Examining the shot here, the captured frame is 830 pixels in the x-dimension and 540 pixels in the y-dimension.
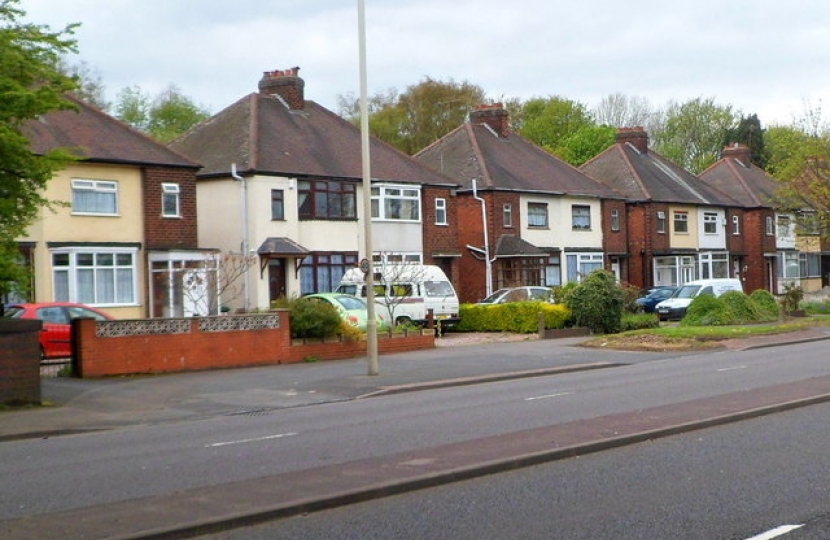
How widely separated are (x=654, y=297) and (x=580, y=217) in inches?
227

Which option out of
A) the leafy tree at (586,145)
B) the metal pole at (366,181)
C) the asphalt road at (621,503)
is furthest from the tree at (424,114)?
the asphalt road at (621,503)

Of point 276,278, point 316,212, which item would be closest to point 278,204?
point 316,212

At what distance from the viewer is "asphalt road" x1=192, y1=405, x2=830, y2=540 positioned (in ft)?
27.8

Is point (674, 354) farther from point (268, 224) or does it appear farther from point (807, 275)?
point (807, 275)

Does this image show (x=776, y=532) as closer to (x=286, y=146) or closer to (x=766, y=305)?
(x=286, y=146)

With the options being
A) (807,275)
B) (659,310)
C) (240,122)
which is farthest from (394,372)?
(807,275)

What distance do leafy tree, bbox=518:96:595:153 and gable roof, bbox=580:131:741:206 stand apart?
19.6 m

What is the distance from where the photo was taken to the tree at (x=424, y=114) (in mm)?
76812

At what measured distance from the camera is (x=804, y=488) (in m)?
9.97

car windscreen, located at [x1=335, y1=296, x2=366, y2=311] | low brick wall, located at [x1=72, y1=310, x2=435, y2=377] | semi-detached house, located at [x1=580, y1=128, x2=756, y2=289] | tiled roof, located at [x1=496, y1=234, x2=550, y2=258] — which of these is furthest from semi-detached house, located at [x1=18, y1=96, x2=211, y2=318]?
semi-detached house, located at [x1=580, y1=128, x2=756, y2=289]

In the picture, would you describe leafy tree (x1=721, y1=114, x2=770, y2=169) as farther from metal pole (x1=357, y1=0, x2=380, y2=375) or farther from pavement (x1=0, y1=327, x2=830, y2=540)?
metal pole (x1=357, y1=0, x2=380, y2=375)

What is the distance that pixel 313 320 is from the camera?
91.7ft

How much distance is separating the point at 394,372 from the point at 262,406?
550 centimetres

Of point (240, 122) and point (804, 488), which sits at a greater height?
point (240, 122)
